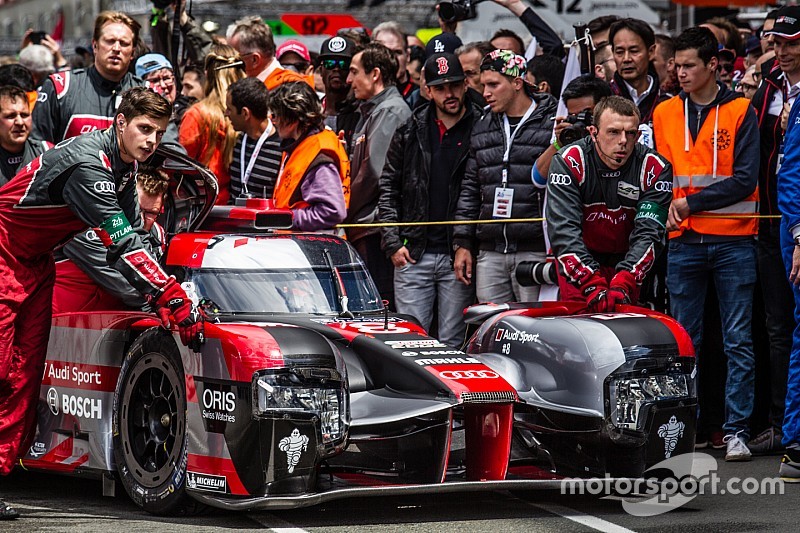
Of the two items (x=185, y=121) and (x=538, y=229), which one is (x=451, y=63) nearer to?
(x=538, y=229)

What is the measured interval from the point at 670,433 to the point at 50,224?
11.0 feet

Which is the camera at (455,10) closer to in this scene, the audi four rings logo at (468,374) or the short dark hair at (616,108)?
the short dark hair at (616,108)

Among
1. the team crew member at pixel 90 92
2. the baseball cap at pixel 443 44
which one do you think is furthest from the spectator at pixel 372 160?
the team crew member at pixel 90 92

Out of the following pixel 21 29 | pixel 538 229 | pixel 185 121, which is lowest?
pixel 538 229

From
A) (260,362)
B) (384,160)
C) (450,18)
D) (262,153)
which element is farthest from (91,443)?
(450,18)

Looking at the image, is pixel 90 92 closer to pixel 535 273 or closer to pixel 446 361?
pixel 535 273

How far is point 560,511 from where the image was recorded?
21.5ft

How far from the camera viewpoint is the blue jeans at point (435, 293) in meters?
9.28

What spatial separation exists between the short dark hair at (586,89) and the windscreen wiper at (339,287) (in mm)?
2290

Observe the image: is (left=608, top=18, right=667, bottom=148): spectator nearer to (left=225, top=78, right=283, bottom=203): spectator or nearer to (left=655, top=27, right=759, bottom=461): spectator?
(left=655, top=27, right=759, bottom=461): spectator

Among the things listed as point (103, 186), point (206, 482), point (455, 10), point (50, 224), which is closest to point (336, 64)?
point (455, 10)

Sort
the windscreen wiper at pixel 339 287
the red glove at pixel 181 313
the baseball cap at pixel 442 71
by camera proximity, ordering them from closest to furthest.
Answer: the red glove at pixel 181 313 → the windscreen wiper at pixel 339 287 → the baseball cap at pixel 442 71

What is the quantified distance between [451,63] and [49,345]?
3.44m

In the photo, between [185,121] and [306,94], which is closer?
[306,94]
